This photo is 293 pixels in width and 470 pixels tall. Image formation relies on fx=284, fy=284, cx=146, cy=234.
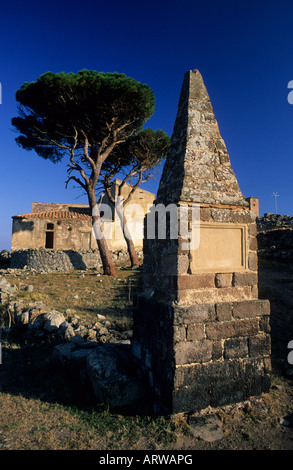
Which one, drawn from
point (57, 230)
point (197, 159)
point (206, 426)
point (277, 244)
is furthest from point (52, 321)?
point (57, 230)

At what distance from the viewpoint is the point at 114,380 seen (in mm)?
3617

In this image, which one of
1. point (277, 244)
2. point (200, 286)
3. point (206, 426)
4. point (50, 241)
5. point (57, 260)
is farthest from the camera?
point (50, 241)

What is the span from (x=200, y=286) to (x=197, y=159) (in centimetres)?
169

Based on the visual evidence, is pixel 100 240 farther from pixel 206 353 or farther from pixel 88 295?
pixel 206 353

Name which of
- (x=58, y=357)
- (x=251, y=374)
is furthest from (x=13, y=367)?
(x=251, y=374)

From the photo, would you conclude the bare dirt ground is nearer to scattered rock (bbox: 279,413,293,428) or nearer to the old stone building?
scattered rock (bbox: 279,413,293,428)

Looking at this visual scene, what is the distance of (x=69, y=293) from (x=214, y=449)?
9.47 meters

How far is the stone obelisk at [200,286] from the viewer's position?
331cm

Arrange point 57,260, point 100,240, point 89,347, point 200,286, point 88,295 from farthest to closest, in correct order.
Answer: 1. point 57,260
2. point 100,240
3. point 88,295
4. point 89,347
5. point 200,286

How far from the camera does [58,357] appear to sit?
16.3ft

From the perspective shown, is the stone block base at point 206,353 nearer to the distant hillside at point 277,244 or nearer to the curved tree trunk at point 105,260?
the distant hillside at point 277,244

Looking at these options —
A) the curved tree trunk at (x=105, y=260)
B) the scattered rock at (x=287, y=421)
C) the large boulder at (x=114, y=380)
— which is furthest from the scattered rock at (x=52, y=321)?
the curved tree trunk at (x=105, y=260)
